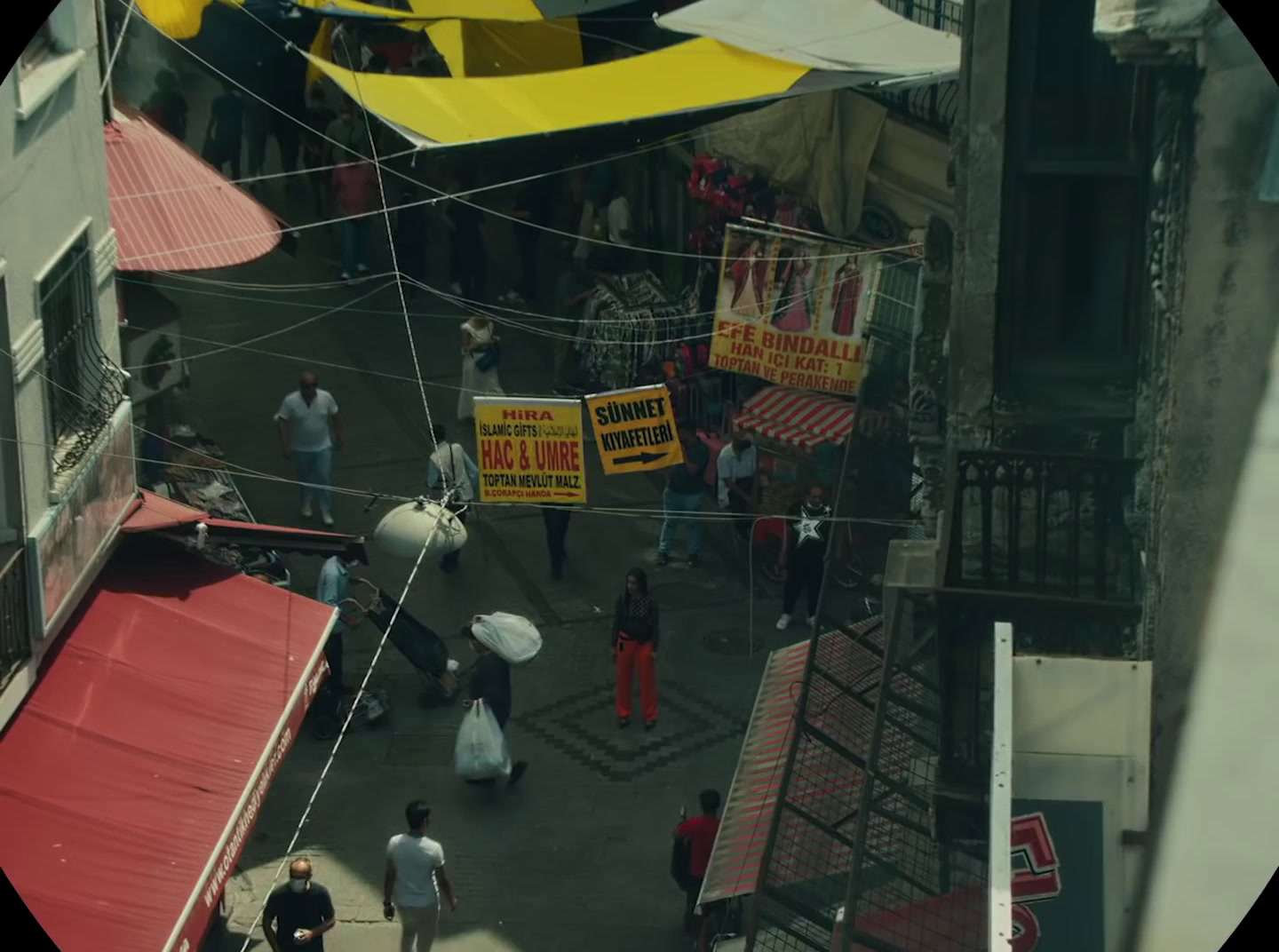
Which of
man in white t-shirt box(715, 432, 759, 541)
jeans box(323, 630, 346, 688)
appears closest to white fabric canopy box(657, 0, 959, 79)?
man in white t-shirt box(715, 432, 759, 541)

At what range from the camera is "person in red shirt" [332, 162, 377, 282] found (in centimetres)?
2919

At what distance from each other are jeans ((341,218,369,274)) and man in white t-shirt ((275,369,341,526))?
6.17m

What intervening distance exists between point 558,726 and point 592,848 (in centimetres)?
216

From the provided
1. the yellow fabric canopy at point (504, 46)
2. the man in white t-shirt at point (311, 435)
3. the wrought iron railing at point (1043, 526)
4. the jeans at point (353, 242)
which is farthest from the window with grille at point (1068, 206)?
the jeans at point (353, 242)

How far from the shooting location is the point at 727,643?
21438mm

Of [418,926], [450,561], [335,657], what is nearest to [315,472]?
[450,561]

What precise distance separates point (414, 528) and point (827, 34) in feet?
23.4

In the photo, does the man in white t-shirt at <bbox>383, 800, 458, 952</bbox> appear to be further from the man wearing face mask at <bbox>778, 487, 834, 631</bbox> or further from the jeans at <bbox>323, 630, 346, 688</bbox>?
the man wearing face mask at <bbox>778, 487, 834, 631</bbox>

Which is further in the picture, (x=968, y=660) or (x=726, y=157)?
(x=726, y=157)

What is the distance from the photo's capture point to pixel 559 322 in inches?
1101

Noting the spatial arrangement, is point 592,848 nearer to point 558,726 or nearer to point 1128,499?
point 558,726

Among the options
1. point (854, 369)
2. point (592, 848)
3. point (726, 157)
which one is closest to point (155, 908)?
point (592, 848)

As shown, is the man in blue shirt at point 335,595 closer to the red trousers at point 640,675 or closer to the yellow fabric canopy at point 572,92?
the red trousers at point 640,675

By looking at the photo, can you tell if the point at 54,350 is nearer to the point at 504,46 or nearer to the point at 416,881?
the point at 416,881
